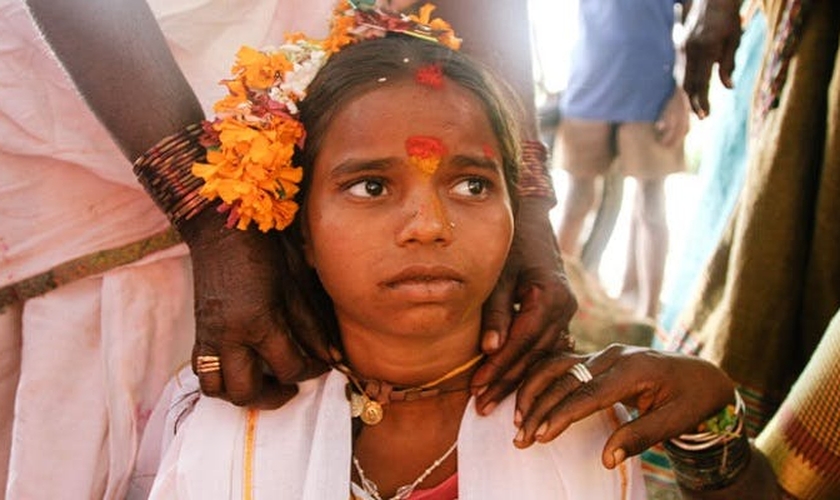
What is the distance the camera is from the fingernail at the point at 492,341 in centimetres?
173

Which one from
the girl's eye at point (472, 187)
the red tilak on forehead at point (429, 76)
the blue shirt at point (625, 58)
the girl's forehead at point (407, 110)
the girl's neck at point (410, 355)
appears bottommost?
the blue shirt at point (625, 58)

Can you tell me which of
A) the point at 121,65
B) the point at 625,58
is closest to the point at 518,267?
the point at 121,65

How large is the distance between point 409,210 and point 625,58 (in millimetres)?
3557

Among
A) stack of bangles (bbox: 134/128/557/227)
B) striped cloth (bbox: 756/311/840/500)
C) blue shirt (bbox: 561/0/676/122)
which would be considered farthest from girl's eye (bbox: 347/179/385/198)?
blue shirt (bbox: 561/0/676/122)

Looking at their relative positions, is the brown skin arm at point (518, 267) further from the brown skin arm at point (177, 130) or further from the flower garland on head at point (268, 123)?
the brown skin arm at point (177, 130)

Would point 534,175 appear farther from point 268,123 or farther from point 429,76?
point 268,123

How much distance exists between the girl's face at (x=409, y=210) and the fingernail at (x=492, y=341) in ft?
0.31

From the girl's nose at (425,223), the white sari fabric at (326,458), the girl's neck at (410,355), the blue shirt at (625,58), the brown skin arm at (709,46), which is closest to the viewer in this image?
the girl's nose at (425,223)

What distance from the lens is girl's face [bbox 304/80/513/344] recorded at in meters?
1.55

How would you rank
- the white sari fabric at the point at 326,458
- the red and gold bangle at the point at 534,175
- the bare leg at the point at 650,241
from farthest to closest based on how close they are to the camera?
the bare leg at the point at 650,241 < the red and gold bangle at the point at 534,175 < the white sari fabric at the point at 326,458

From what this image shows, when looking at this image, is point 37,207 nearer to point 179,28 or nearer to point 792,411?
point 179,28

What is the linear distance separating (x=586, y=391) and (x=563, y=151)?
384 centimetres

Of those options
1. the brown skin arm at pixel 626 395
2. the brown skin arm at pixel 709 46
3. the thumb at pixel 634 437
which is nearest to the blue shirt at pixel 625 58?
the brown skin arm at pixel 709 46

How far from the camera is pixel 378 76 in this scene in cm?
166
